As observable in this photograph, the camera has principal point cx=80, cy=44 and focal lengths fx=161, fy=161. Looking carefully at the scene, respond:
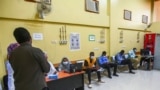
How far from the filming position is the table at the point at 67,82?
3.32 meters

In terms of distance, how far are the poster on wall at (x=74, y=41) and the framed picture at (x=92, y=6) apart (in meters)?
1.08

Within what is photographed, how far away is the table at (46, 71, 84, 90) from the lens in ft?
10.9

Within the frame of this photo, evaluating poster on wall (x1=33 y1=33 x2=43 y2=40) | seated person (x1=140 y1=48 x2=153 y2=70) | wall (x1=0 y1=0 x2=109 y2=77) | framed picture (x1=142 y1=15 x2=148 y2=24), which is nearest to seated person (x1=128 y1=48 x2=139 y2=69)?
seated person (x1=140 y1=48 x2=153 y2=70)

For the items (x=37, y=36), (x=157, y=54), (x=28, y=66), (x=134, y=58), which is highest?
(x=37, y=36)

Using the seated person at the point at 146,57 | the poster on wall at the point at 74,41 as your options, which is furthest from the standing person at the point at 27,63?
the seated person at the point at 146,57

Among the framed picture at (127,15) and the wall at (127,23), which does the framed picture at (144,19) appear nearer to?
the wall at (127,23)

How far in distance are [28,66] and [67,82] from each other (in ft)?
6.93

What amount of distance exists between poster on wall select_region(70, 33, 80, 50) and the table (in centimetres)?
171

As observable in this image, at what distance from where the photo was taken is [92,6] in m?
5.99

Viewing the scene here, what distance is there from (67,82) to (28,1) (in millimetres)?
2289

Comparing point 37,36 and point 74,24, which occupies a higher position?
point 74,24

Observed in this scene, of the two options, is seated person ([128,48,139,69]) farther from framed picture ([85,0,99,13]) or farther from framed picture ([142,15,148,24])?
framed picture ([85,0,99,13])

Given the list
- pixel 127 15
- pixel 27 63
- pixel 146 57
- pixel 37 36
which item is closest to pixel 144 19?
pixel 127 15

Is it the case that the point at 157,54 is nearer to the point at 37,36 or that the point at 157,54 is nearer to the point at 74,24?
the point at 74,24
